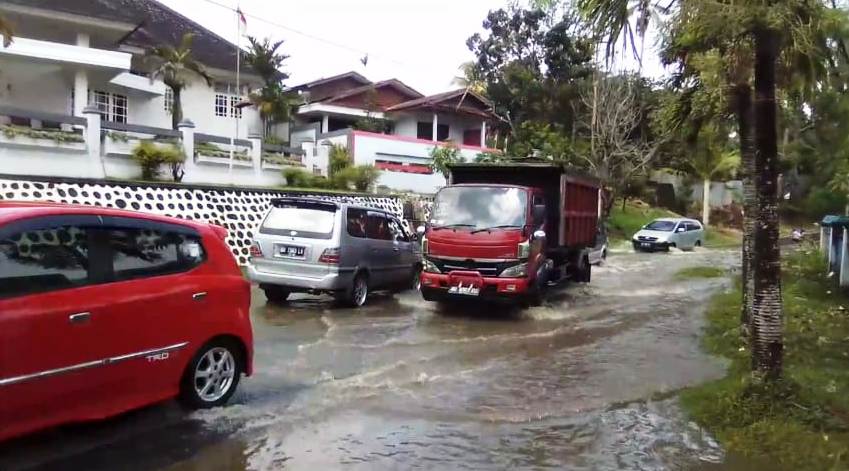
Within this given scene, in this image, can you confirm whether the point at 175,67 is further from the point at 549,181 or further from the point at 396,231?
the point at 549,181

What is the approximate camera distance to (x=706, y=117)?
36.9ft

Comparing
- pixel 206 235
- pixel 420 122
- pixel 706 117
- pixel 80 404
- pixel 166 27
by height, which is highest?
pixel 166 27

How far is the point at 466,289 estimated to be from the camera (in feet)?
37.4

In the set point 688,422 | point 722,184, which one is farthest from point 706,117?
point 722,184

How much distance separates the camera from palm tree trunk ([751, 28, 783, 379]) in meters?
6.05

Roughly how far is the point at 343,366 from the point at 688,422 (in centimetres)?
368

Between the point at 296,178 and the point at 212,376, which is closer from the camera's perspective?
the point at 212,376

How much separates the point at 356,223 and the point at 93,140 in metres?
9.58

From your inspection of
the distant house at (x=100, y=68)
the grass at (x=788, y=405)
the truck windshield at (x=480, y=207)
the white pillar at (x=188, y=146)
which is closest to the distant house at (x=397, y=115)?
the distant house at (x=100, y=68)

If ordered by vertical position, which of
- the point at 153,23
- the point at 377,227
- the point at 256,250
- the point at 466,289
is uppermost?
the point at 153,23

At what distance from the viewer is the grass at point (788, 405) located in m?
5.33

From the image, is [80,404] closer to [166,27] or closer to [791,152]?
[166,27]

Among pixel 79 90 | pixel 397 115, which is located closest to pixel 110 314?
pixel 79 90

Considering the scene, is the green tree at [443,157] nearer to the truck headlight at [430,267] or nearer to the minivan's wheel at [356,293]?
the minivan's wheel at [356,293]
